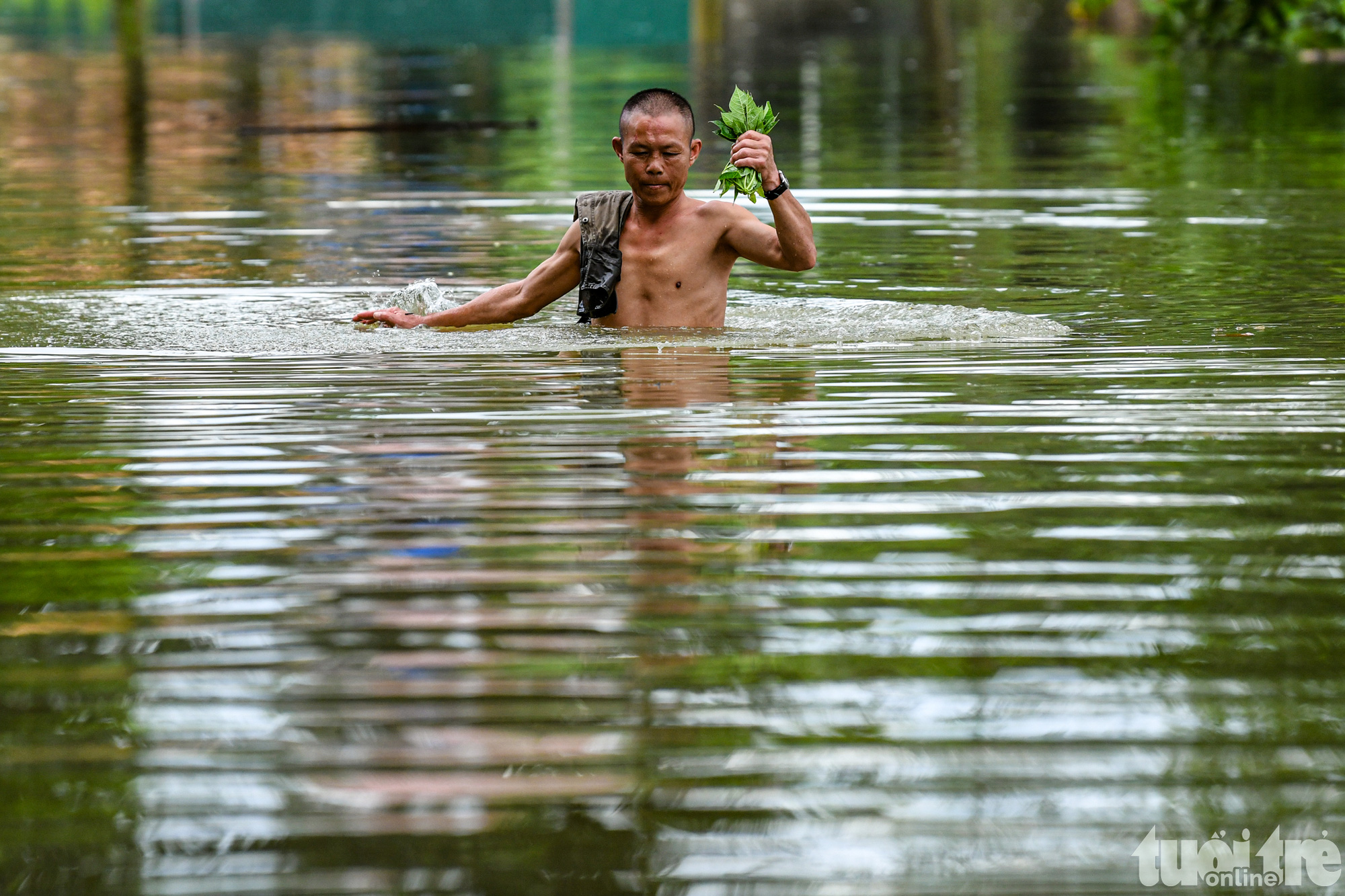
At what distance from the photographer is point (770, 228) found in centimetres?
805

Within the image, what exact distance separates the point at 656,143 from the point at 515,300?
113cm

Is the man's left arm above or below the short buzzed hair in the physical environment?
below

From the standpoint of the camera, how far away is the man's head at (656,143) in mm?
7609

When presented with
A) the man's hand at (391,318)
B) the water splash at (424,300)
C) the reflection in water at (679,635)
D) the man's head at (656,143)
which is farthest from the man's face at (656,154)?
the reflection in water at (679,635)

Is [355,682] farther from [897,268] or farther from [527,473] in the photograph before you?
[897,268]

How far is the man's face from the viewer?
25.0 feet

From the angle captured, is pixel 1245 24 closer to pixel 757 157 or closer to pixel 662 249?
pixel 662 249

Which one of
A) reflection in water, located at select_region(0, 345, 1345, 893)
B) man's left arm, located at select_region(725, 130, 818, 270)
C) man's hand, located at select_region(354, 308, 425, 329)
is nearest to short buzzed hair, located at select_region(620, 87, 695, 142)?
man's left arm, located at select_region(725, 130, 818, 270)

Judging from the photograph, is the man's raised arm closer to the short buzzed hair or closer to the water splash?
Result: the water splash

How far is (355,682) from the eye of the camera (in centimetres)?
359

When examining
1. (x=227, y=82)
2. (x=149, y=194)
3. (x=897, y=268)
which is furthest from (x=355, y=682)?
(x=227, y=82)

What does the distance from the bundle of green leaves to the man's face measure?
0.50 feet

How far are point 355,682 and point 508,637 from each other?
36 cm

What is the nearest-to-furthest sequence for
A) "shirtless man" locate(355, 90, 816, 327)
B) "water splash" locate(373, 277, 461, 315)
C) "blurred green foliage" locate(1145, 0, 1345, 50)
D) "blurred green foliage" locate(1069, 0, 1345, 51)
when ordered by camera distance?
"shirtless man" locate(355, 90, 816, 327) → "water splash" locate(373, 277, 461, 315) → "blurred green foliage" locate(1069, 0, 1345, 51) → "blurred green foliage" locate(1145, 0, 1345, 50)
